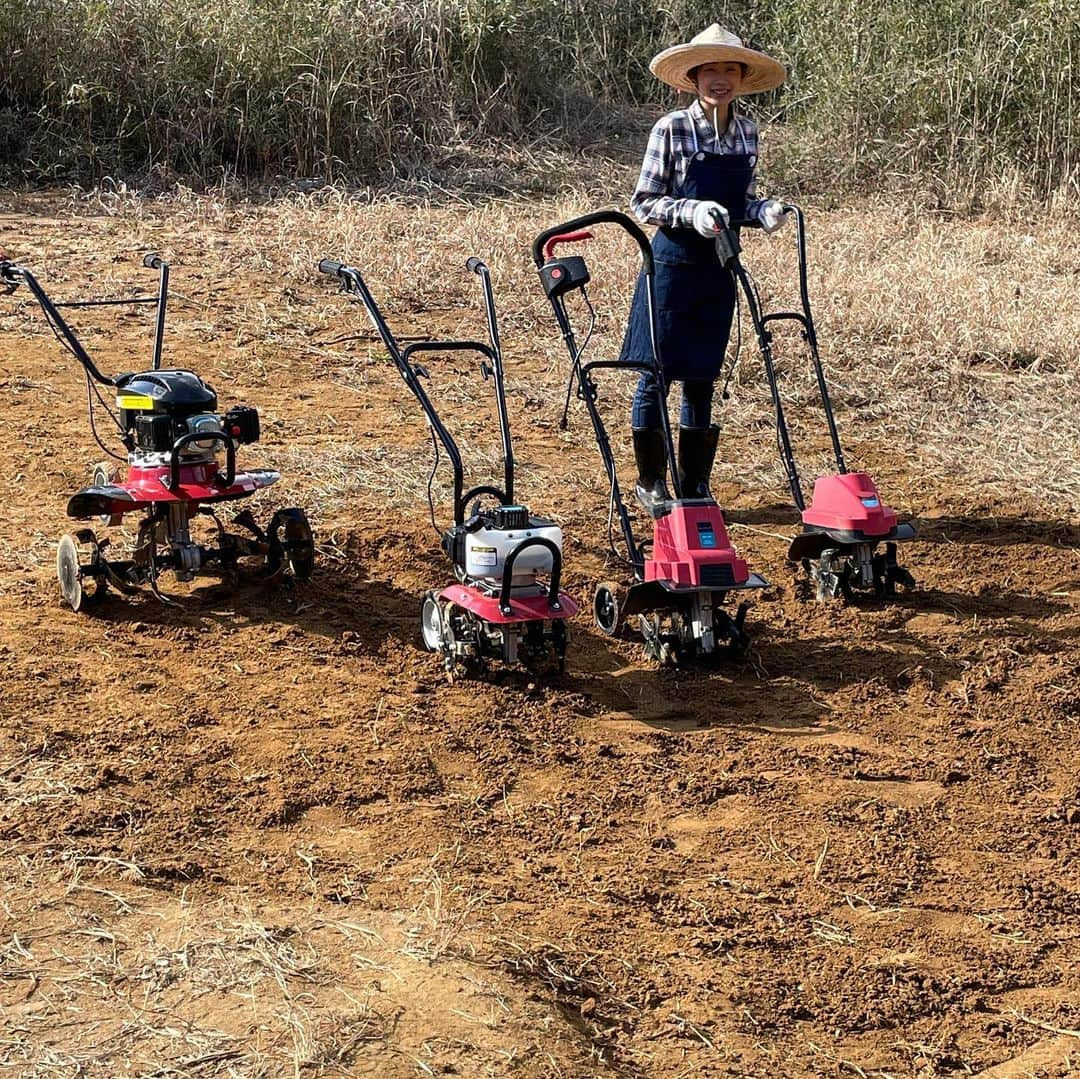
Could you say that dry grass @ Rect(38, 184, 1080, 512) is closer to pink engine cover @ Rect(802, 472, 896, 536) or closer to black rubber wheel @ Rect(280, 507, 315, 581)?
black rubber wheel @ Rect(280, 507, 315, 581)

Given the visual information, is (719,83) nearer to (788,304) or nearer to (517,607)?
(517,607)

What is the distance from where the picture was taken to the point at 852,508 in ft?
20.4

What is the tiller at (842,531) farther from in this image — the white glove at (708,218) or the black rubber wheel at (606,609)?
the black rubber wheel at (606,609)

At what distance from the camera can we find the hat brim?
626 centimetres

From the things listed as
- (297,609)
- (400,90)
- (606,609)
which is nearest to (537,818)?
(606,609)

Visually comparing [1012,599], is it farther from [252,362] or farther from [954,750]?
[252,362]

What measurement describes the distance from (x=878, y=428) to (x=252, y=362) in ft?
12.2

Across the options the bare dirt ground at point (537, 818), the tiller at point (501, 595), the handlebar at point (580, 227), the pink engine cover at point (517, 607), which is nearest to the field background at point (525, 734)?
the bare dirt ground at point (537, 818)

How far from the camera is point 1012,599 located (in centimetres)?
668

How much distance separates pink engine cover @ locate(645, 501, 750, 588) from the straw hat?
1796mm

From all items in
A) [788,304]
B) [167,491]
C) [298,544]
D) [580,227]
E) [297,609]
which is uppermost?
[580,227]

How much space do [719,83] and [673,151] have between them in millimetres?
331

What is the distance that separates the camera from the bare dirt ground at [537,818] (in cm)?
369

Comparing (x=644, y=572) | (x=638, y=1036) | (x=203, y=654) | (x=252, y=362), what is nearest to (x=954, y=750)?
(x=644, y=572)
